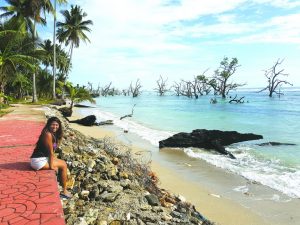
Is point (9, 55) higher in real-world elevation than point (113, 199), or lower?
higher

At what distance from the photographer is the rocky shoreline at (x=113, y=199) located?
4.82 metres

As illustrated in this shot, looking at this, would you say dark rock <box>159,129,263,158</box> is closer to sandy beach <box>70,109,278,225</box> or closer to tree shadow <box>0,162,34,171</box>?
sandy beach <box>70,109,278,225</box>

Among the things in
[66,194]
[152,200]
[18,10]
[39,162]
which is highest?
[18,10]

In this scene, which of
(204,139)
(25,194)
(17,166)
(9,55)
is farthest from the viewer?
(9,55)

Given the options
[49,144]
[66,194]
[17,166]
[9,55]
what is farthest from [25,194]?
[9,55]

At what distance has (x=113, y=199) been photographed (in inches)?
218

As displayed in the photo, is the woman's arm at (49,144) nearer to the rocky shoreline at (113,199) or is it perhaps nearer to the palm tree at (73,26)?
the rocky shoreline at (113,199)

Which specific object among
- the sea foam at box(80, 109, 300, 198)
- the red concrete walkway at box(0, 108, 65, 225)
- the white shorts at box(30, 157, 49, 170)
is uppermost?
the white shorts at box(30, 157, 49, 170)

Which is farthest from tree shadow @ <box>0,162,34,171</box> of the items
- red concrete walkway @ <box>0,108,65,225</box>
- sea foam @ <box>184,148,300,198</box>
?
sea foam @ <box>184,148,300,198</box>

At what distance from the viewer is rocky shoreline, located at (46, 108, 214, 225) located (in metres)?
4.82

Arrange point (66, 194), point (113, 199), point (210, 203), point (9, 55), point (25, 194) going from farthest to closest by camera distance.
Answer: point (9, 55) < point (210, 203) < point (113, 199) < point (66, 194) < point (25, 194)

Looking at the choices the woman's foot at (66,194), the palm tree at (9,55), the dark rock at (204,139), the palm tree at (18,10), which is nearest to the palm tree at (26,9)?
the palm tree at (18,10)

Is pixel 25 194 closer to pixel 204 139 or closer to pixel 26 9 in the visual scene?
pixel 204 139

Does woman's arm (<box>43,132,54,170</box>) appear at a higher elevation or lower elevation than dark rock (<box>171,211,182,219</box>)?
higher
